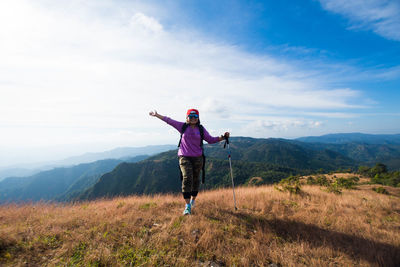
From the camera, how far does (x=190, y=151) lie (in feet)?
17.7

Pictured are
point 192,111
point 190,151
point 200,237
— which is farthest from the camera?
point 192,111

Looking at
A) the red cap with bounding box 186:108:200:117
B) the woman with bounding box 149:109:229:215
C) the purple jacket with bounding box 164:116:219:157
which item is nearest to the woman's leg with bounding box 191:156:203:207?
the woman with bounding box 149:109:229:215

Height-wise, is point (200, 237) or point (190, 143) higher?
point (190, 143)

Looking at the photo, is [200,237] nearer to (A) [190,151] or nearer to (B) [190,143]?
(A) [190,151]

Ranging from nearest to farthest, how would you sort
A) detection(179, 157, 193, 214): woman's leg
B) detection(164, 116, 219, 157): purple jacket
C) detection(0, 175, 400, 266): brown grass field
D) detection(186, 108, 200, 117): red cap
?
1. detection(0, 175, 400, 266): brown grass field
2. detection(179, 157, 193, 214): woman's leg
3. detection(164, 116, 219, 157): purple jacket
4. detection(186, 108, 200, 117): red cap

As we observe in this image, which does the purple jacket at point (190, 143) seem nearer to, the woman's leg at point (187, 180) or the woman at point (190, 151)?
the woman at point (190, 151)

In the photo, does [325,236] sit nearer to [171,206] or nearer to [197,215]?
[197,215]

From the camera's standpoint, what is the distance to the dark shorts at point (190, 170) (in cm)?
526

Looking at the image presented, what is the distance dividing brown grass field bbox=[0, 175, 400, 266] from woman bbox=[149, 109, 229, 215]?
2.60 ft

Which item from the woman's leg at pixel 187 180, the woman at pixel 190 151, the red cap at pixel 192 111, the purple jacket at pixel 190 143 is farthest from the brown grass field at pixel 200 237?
the red cap at pixel 192 111

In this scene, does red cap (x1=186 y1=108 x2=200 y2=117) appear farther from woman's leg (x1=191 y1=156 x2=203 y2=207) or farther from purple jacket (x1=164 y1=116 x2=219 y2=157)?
woman's leg (x1=191 y1=156 x2=203 y2=207)

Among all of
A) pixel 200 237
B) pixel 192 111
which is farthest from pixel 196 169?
pixel 200 237

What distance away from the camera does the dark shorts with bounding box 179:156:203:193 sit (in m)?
5.26

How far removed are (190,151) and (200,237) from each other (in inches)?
96.8
